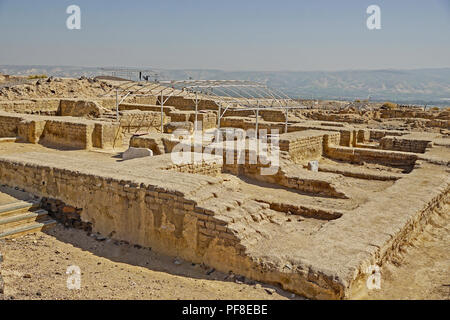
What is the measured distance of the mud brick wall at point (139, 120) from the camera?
16.5 meters

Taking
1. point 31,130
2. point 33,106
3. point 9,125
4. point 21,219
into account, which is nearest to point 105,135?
point 31,130

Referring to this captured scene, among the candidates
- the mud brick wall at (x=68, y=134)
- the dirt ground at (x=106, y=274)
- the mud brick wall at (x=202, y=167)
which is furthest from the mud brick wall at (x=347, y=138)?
the dirt ground at (x=106, y=274)

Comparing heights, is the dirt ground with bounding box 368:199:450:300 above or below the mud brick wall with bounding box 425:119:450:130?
below

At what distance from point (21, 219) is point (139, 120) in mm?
10605

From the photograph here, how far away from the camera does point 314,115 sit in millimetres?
26203

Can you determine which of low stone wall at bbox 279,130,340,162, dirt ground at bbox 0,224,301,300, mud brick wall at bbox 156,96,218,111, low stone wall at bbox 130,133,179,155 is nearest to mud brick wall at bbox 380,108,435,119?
mud brick wall at bbox 156,96,218,111

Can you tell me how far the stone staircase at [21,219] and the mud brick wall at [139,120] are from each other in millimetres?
9356

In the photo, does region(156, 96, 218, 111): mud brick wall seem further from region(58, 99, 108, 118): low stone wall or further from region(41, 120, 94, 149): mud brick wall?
region(41, 120, 94, 149): mud brick wall

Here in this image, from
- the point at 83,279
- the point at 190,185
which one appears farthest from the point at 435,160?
the point at 83,279

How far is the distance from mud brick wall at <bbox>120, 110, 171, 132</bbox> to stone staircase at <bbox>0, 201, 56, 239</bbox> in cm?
936

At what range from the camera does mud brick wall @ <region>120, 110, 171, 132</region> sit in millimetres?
16500

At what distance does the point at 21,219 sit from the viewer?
677 centimetres
